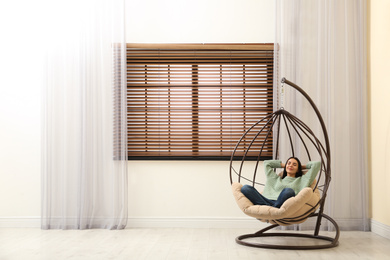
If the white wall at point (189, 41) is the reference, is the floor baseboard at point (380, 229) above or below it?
below

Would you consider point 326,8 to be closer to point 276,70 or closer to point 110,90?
point 276,70

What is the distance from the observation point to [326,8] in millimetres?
5094

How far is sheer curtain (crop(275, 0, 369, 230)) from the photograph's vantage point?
16.6ft

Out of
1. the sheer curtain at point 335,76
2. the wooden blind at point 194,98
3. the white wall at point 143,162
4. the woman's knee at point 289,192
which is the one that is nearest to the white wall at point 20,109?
the white wall at point 143,162

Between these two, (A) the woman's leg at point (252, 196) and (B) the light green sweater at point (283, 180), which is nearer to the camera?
(A) the woman's leg at point (252, 196)

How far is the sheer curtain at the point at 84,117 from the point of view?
17.0 feet

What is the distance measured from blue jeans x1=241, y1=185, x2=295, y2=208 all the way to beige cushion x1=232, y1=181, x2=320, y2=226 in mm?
43

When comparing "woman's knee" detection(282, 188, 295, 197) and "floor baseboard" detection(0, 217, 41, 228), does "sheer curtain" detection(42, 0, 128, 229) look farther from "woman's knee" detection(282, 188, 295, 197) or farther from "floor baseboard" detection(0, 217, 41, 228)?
"woman's knee" detection(282, 188, 295, 197)

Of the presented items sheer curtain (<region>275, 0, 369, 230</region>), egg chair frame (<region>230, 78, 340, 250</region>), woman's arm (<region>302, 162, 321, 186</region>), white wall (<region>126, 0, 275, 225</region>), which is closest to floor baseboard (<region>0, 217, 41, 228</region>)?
white wall (<region>126, 0, 275, 225</region>)

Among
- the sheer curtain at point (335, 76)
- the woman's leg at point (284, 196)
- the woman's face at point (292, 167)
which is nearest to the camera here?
the woman's leg at point (284, 196)

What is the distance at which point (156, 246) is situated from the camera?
4219 millimetres

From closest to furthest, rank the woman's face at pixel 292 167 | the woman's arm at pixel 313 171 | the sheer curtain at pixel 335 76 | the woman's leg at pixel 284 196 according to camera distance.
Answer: the woman's leg at pixel 284 196 → the woman's arm at pixel 313 171 → the woman's face at pixel 292 167 → the sheer curtain at pixel 335 76

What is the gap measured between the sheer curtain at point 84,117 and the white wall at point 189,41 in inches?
8.6

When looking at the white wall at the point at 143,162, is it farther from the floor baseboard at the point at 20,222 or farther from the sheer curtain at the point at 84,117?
the sheer curtain at the point at 84,117
